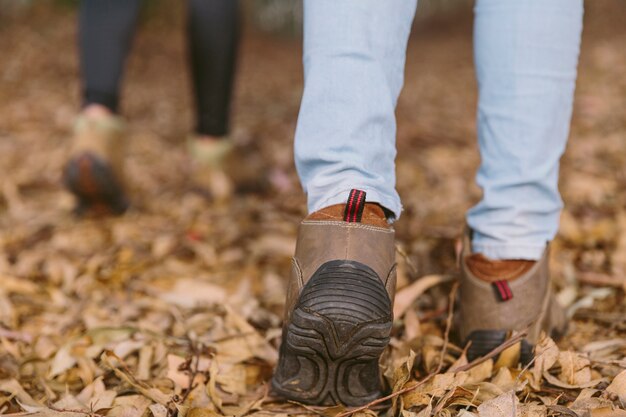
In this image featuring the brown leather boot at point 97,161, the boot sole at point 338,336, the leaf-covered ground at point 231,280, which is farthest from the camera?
the brown leather boot at point 97,161

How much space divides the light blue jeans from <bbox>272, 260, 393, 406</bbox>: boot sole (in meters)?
0.14

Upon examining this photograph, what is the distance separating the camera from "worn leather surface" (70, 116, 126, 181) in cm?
184

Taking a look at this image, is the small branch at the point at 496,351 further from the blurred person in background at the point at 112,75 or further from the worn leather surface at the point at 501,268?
the blurred person in background at the point at 112,75

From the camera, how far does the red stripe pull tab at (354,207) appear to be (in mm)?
942

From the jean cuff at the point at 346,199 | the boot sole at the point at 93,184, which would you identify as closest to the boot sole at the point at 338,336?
the jean cuff at the point at 346,199

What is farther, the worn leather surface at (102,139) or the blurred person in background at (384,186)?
the worn leather surface at (102,139)

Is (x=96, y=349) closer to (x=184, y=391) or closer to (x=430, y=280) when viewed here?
(x=184, y=391)

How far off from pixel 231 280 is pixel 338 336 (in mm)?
808

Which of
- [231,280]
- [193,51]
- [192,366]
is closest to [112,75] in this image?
[193,51]

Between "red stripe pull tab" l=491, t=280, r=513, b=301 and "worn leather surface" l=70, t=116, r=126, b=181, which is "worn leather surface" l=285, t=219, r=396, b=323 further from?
"worn leather surface" l=70, t=116, r=126, b=181

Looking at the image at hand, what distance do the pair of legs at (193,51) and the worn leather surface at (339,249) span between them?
3.93 ft

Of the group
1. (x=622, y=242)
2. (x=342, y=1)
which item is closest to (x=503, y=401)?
(x=342, y=1)

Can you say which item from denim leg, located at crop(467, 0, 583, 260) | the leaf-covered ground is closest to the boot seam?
the leaf-covered ground

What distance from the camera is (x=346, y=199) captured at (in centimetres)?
95
